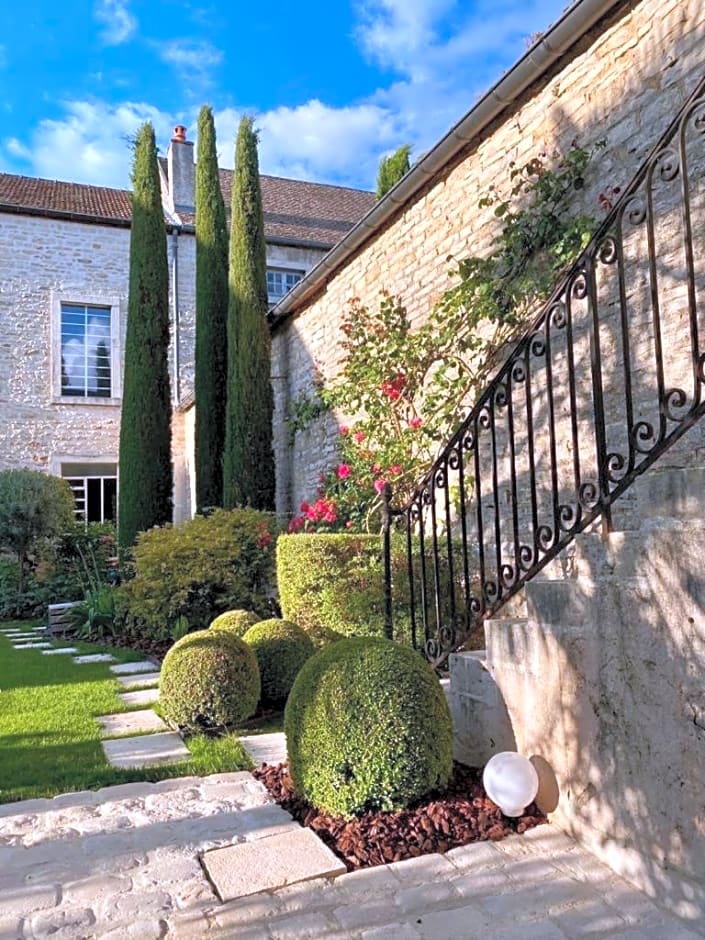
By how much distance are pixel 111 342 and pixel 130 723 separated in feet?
42.0

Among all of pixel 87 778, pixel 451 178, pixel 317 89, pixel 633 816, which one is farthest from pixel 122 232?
pixel 633 816

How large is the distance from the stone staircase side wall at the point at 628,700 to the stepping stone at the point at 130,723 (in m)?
2.35

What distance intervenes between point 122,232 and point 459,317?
12.1 m

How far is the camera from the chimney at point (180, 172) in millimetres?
16234

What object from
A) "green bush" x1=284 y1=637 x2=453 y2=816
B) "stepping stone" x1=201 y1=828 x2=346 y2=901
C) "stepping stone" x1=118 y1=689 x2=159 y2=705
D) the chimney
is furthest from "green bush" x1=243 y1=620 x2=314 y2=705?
the chimney

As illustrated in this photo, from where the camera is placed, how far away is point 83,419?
14.8 m

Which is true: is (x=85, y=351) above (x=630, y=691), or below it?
above

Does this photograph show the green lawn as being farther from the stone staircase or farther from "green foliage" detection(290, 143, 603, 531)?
"green foliage" detection(290, 143, 603, 531)

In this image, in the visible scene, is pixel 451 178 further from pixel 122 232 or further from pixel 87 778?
pixel 122 232

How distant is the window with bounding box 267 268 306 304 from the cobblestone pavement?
48.3ft

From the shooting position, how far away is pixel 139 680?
5.29 meters

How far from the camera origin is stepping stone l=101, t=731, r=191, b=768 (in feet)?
11.1

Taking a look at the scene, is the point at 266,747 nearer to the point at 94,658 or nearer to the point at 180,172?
the point at 94,658

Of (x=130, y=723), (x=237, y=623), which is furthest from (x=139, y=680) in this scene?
(x=130, y=723)
